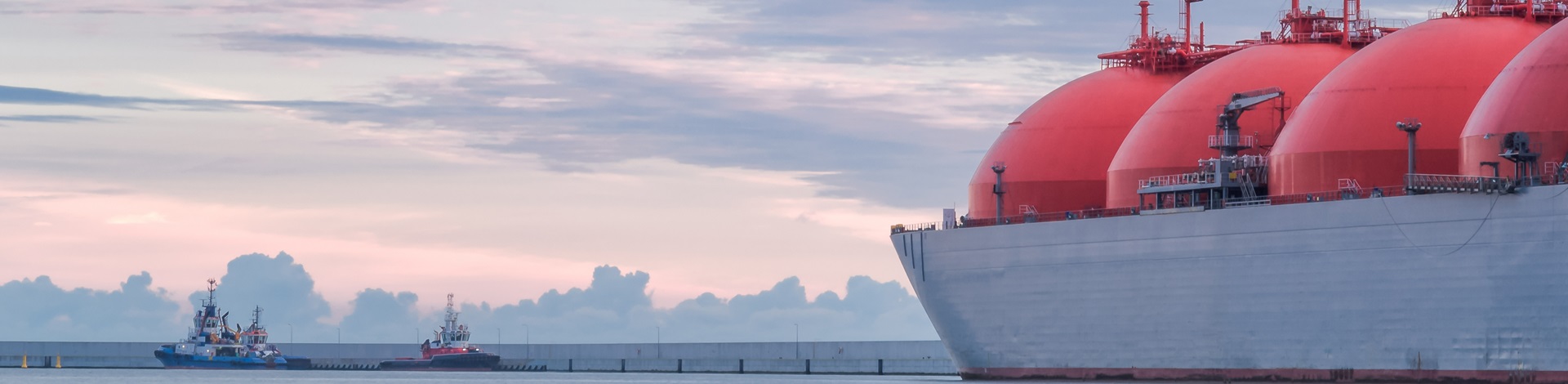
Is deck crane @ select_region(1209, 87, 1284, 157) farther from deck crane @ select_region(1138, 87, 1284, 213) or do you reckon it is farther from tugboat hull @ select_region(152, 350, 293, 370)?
tugboat hull @ select_region(152, 350, 293, 370)

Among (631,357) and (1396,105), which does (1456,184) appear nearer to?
(1396,105)

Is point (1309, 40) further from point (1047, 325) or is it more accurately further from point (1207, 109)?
point (1047, 325)

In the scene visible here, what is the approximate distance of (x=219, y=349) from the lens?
6132 inches

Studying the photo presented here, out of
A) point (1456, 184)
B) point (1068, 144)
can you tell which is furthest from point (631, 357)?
point (1456, 184)

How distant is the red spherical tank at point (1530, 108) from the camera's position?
66562 mm

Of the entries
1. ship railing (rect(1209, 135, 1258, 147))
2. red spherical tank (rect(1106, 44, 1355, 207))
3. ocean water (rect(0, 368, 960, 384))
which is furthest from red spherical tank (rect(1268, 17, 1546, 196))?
ocean water (rect(0, 368, 960, 384))

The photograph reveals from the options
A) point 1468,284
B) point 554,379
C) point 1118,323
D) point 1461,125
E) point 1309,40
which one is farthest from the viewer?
point 554,379

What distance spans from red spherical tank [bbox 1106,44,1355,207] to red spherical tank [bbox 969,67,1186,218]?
5.04 m

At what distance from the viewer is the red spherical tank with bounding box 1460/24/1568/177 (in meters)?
66.6

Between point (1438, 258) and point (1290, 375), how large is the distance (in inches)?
347

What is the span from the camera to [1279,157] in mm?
76812

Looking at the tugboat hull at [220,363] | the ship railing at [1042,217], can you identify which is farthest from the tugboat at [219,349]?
the ship railing at [1042,217]

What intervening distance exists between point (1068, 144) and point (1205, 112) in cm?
978

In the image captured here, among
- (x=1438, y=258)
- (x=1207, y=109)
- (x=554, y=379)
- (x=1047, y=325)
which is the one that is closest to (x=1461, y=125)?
(x=1438, y=258)
